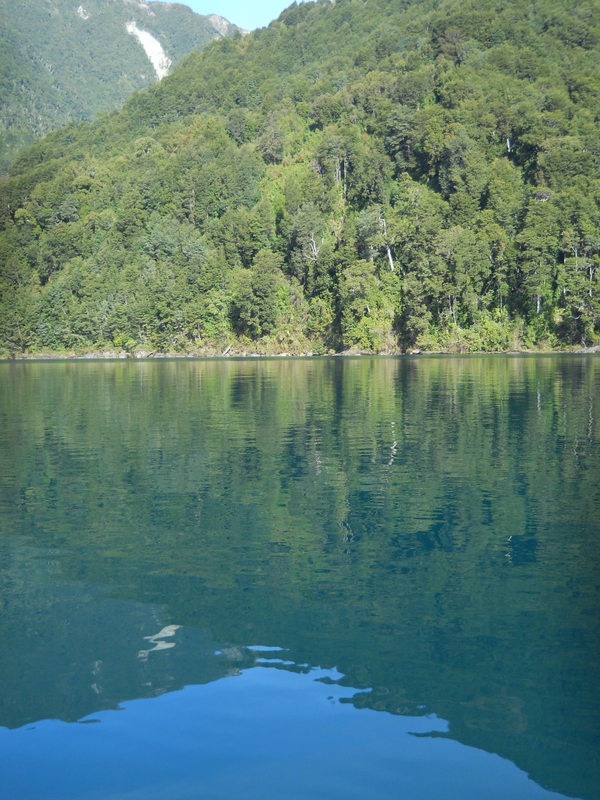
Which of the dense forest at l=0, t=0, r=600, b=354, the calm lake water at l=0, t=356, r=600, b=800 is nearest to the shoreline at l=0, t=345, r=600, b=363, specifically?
the dense forest at l=0, t=0, r=600, b=354

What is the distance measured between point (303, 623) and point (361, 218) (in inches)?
4932

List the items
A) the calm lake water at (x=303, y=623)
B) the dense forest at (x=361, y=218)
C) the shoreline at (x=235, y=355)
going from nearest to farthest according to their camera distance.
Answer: the calm lake water at (x=303, y=623) < the shoreline at (x=235, y=355) < the dense forest at (x=361, y=218)

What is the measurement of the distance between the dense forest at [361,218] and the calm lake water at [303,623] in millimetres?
97182

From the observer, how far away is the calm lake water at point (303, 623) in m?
8.99

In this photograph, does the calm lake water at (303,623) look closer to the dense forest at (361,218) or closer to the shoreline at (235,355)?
the shoreline at (235,355)

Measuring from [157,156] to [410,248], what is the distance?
295ft

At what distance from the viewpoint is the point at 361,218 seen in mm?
132625

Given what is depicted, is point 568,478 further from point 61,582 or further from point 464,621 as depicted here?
point 61,582

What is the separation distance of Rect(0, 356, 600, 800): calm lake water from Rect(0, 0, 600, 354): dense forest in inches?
3826

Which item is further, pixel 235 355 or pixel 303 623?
pixel 235 355

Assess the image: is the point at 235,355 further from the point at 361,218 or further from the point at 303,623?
the point at 303,623

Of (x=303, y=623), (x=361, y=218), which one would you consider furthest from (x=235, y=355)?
(x=303, y=623)

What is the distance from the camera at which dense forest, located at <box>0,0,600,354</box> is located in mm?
121938

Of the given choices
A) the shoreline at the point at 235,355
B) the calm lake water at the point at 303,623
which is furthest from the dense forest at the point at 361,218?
the calm lake water at the point at 303,623
